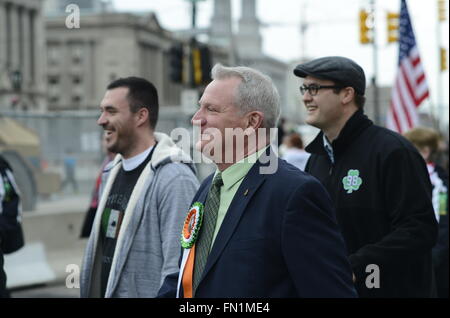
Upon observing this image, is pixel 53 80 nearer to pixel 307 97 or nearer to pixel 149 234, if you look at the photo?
pixel 149 234

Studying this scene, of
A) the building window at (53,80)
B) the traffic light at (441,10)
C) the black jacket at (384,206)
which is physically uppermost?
the traffic light at (441,10)

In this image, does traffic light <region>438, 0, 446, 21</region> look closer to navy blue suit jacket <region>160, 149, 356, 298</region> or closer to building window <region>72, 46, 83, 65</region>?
navy blue suit jacket <region>160, 149, 356, 298</region>

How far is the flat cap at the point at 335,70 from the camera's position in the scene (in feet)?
14.9

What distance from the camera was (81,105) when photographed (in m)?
102

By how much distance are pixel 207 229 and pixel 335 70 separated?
5.18ft

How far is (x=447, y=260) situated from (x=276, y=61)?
15580 cm

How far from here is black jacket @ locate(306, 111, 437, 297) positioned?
4262mm

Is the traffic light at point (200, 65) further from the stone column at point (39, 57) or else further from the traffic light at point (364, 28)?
the stone column at point (39, 57)

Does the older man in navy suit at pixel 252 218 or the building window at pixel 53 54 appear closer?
the older man in navy suit at pixel 252 218

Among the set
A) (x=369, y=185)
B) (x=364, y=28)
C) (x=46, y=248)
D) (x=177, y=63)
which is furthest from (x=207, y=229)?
(x=364, y=28)

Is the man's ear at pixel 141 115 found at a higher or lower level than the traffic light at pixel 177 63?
higher

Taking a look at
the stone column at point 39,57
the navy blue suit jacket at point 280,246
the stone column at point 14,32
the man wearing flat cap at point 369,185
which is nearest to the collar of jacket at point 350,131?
the man wearing flat cap at point 369,185

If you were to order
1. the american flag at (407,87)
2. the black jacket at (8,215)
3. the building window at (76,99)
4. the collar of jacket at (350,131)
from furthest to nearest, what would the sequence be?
the building window at (76,99) < the american flag at (407,87) < the black jacket at (8,215) < the collar of jacket at (350,131)

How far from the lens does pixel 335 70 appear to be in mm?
4555
